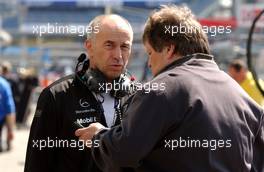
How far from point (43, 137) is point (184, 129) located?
3.08ft

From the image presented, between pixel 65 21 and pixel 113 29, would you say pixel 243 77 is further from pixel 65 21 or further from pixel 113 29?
pixel 65 21

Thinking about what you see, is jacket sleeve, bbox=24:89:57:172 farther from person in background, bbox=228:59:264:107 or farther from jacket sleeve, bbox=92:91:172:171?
person in background, bbox=228:59:264:107

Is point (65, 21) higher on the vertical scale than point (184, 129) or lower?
lower

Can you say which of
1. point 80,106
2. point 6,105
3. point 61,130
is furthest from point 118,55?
point 6,105

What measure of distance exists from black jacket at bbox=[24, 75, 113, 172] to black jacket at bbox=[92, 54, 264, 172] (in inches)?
22.6

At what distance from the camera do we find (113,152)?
234 centimetres

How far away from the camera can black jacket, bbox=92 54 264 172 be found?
7.52 ft

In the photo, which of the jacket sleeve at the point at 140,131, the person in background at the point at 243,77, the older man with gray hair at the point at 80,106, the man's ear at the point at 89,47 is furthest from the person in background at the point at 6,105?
the jacket sleeve at the point at 140,131

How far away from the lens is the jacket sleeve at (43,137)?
120 inches

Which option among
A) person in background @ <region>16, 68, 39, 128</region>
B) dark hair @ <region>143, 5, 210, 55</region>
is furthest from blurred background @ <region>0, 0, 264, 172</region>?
dark hair @ <region>143, 5, 210, 55</region>

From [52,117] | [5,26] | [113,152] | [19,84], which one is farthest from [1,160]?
[5,26]

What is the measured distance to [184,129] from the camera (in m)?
2.34

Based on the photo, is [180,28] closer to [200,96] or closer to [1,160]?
[200,96]

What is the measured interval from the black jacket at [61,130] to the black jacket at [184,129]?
0.57 m
